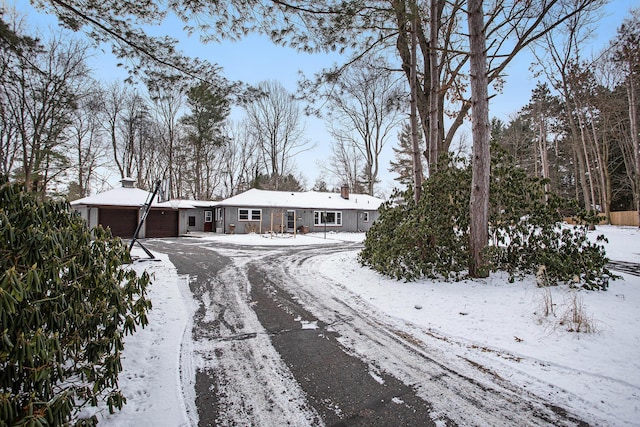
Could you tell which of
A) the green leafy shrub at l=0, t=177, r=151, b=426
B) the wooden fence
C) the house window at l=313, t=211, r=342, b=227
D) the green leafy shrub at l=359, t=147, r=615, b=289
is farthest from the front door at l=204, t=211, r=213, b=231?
the wooden fence

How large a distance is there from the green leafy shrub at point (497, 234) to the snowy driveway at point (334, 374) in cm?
199

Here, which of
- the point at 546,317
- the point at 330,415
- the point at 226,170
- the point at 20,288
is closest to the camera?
the point at 20,288

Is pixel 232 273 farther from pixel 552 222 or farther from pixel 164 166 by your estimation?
pixel 164 166

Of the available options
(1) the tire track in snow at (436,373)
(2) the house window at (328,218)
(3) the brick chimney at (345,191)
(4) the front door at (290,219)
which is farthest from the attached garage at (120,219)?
(1) the tire track in snow at (436,373)

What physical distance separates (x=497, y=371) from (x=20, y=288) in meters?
3.56

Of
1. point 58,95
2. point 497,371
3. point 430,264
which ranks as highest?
point 58,95

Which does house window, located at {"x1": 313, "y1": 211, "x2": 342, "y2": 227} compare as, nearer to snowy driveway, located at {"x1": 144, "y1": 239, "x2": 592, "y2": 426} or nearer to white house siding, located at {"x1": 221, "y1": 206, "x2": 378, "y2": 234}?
white house siding, located at {"x1": 221, "y1": 206, "x2": 378, "y2": 234}

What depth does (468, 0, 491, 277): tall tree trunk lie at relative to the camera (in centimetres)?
542

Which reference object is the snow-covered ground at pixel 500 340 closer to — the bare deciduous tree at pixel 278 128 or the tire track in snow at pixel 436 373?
the tire track in snow at pixel 436 373

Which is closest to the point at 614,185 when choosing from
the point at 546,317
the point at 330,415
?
the point at 546,317

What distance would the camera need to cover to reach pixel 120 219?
686 inches

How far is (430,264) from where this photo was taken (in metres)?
5.96

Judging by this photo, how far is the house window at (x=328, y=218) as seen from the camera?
2325 centimetres

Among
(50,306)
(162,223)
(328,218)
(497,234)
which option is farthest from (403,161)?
(50,306)
